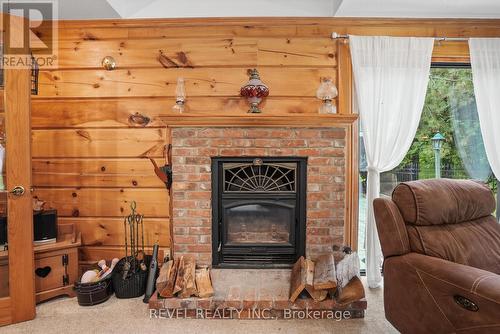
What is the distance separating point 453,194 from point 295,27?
1768mm

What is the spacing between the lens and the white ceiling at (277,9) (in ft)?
7.16

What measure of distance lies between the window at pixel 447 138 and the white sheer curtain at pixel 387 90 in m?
0.21

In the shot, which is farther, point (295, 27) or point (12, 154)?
point (295, 27)

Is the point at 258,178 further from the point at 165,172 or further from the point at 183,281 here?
the point at 183,281

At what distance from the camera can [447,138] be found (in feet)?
8.05

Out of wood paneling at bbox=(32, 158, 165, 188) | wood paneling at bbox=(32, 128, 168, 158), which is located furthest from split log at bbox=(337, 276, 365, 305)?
wood paneling at bbox=(32, 128, 168, 158)

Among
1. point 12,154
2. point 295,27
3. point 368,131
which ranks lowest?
point 12,154

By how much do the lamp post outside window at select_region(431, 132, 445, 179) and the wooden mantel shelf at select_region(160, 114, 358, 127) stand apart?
998 millimetres

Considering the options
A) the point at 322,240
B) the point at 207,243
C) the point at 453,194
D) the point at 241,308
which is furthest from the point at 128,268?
the point at 453,194

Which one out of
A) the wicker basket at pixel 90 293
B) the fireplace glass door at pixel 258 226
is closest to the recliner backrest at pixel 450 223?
the fireplace glass door at pixel 258 226

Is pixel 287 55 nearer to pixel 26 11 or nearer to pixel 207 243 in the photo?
pixel 207 243

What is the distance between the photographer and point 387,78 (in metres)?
2.23

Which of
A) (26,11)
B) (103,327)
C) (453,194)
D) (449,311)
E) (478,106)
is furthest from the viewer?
(478,106)

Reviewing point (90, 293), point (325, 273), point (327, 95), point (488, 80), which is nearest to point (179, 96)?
point (327, 95)
